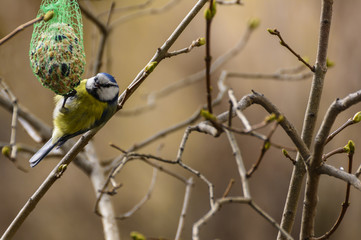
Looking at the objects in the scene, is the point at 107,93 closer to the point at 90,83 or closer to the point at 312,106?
the point at 90,83

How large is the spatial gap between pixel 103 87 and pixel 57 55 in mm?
302

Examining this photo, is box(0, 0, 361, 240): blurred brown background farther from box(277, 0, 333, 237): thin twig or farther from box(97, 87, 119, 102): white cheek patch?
box(277, 0, 333, 237): thin twig

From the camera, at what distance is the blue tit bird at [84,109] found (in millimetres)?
1745

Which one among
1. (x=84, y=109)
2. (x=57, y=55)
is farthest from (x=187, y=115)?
(x=57, y=55)

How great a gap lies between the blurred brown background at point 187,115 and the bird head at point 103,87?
1.97 meters

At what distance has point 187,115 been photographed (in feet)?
13.3

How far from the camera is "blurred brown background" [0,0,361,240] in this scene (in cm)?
360

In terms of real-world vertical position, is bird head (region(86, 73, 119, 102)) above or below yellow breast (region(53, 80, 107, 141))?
above

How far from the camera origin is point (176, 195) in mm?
4020

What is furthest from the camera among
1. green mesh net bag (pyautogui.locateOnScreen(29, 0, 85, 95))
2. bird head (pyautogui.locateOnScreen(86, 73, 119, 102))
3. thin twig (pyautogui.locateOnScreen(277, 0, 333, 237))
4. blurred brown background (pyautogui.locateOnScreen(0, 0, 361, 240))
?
blurred brown background (pyautogui.locateOnScreen(0, 0, 361, 240))

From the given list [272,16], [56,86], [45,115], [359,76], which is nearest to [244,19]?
[272,16]

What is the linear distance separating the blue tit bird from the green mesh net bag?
21 centimetres

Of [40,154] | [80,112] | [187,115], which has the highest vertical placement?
[187,115]

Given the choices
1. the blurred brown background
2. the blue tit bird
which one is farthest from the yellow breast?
the blurred brown background
